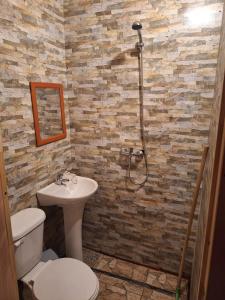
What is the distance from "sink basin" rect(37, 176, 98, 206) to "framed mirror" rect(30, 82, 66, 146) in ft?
1.39

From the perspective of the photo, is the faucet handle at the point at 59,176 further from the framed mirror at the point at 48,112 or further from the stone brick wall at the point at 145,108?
the framed mirror at the point at 48,112

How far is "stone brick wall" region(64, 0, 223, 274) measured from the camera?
1.56 metres

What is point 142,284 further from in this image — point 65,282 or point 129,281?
point 65,282

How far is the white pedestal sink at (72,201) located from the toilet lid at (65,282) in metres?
0.35

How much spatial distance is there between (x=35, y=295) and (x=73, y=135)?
1.37 m

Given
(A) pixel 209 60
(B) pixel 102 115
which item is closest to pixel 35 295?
(B) pixel 102 115

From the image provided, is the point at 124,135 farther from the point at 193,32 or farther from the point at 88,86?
the point at 193,32

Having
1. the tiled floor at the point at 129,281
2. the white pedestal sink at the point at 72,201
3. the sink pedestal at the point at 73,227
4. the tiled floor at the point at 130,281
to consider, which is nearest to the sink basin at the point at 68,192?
the white pedestal sink at the point at 72,201

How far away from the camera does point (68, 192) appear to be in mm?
1863

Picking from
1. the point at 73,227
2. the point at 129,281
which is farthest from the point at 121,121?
the point at 129,281

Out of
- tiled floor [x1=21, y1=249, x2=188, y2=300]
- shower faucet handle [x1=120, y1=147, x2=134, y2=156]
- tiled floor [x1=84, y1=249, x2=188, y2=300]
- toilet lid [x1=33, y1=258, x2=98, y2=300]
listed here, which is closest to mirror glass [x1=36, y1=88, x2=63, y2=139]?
shower faucet handle [x1=120, y1=147, x2=134, y2=156]

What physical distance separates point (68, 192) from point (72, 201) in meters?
0.24

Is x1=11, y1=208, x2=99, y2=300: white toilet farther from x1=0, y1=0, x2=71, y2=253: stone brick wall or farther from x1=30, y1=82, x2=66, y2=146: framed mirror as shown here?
x1=30, y1=82, x2=66, y2=146: framed mirror

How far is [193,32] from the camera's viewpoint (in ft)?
4.96
